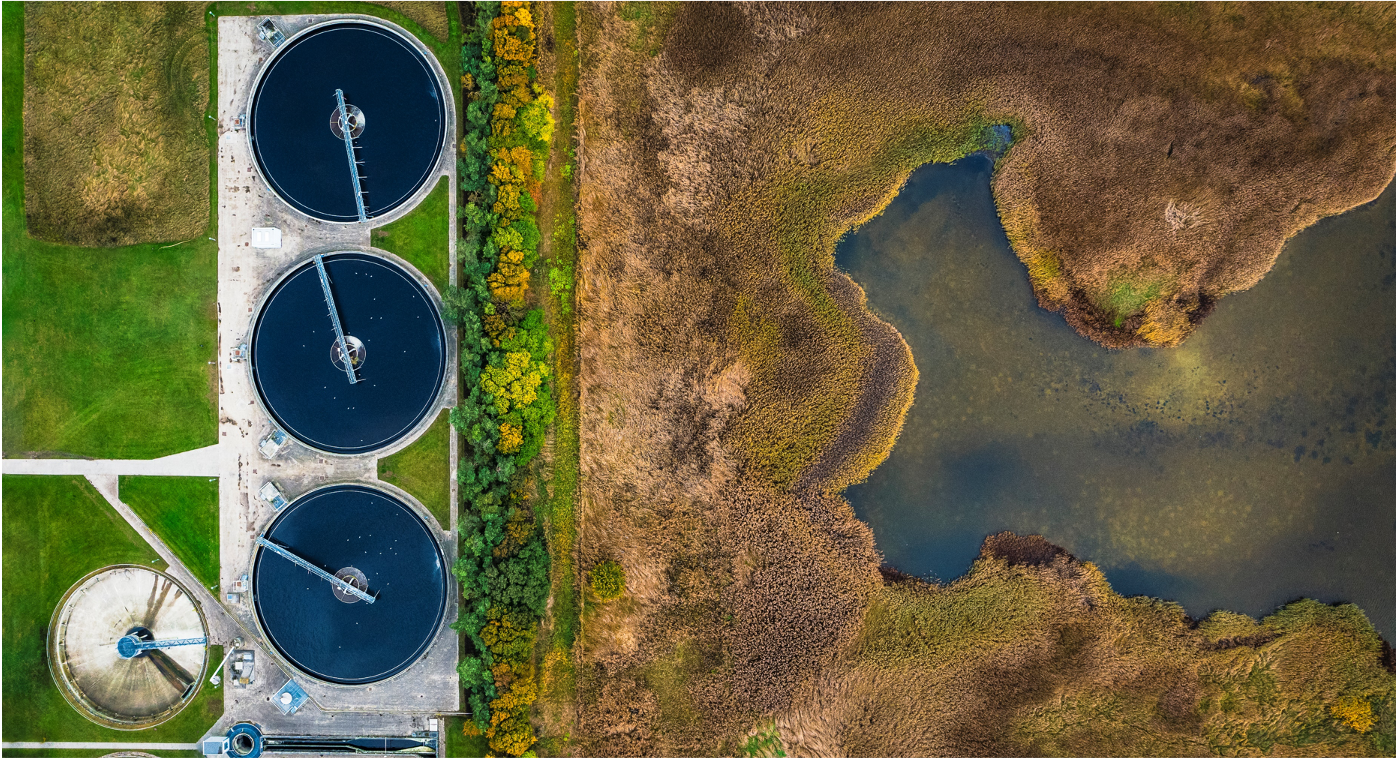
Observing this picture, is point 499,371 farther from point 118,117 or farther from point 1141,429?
point 1141,429

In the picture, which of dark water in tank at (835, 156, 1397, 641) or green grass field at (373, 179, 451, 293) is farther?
dark water in tank at (835, 156, 1397, 641)

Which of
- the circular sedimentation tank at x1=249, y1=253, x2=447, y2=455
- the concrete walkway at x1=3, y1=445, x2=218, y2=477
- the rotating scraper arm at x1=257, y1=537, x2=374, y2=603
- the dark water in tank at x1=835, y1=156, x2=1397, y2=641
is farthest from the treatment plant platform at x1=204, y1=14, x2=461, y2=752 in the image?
the dark water in tank at x1=835, y1=156, x2=1397, y2=641

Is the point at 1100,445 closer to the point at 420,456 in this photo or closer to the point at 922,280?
the point at 922,280

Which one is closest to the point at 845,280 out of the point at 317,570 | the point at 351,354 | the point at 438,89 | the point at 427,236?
the point at 427,236

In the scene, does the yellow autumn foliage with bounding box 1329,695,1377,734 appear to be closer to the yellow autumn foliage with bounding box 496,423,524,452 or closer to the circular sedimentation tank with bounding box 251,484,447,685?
the yellow autumn foliage with bounding box 496,423,524,452

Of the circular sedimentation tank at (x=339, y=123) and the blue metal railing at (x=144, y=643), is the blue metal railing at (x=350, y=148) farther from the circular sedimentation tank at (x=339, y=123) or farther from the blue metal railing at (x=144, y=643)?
the blue metal railing at (x=144, y=643)
